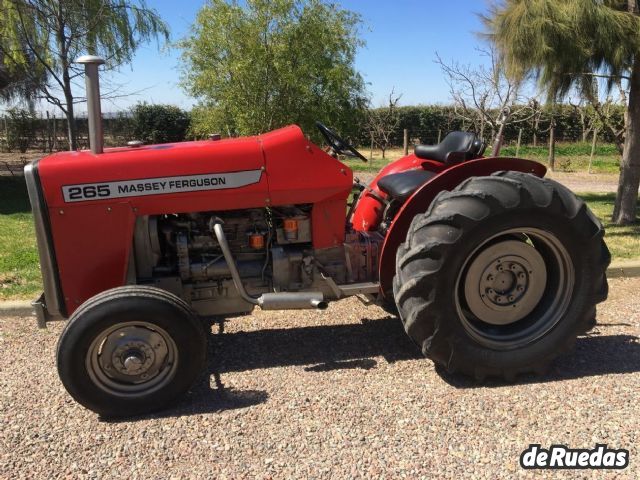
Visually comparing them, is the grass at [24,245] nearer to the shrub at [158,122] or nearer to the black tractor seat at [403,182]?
the black tractor seat at [403,182]

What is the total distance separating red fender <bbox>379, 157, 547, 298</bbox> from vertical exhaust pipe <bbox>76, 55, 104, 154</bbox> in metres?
1.90

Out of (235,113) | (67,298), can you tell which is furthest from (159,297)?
(235,113)

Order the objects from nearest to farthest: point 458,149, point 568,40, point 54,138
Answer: point 458,149, point 568,40, point 54,138

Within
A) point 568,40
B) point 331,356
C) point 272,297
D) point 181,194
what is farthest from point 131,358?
point 568,40

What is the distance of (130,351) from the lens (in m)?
3.10

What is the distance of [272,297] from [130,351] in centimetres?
86

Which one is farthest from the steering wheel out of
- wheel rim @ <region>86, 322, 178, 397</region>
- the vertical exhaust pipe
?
wheel rim @ <region>86, 322, 178, 397</region>

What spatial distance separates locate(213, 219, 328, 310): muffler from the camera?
3.40 metres

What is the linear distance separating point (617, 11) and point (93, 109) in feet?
20.0

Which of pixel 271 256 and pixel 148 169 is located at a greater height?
pixel 148 169

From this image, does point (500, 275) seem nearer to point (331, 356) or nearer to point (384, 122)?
point (331, 356)

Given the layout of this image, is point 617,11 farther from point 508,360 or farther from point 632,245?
point 508,360

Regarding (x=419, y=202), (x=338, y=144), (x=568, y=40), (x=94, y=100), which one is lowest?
(x=419, y=202)
